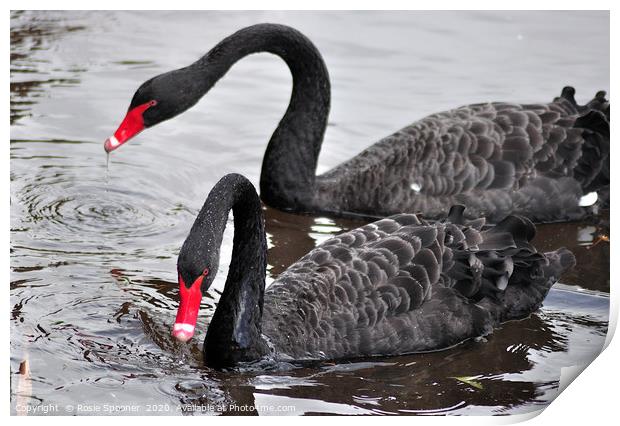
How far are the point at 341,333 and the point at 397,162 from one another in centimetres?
229

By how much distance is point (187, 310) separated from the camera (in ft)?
16.6

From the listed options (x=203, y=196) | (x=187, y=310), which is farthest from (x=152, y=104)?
(x=187, y=310)

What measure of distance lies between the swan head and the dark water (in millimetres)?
555

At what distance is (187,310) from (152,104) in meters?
2.36

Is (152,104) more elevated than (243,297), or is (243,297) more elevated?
(152,104)

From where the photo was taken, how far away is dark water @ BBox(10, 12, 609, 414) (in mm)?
5480

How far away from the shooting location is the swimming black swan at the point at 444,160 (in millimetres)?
7734

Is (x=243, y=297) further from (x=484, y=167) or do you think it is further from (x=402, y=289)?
(x=484, y=167)

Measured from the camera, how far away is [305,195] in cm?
791

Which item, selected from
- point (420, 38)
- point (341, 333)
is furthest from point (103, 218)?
point (420, 38)

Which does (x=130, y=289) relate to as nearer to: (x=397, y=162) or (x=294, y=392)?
(x=294, y=392)

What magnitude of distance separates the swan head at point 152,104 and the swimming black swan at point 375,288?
1.58 m

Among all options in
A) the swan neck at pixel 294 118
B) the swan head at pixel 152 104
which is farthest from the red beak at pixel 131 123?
the swan neck at pixel 294 118

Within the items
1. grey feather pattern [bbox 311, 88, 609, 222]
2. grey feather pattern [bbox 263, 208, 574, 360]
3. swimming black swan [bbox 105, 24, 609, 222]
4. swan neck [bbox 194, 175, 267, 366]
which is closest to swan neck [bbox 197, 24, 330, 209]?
swimming black swan [bbox 105, 24, 609, 222]
